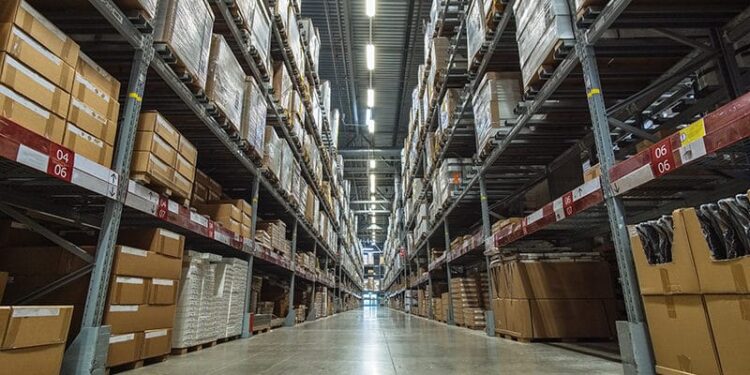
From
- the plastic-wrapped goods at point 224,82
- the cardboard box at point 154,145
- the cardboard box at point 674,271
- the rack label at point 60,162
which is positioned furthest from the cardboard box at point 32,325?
the cardboard box at point 674,271

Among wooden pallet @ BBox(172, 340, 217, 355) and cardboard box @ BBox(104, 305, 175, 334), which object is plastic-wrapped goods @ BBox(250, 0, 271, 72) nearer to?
cardboard box @ BBox(104, 305, 175, 334)

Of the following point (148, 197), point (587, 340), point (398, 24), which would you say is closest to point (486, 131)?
point (587, 340)

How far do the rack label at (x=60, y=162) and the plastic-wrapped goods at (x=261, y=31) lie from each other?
341 centimetres

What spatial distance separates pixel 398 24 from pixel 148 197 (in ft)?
34.4

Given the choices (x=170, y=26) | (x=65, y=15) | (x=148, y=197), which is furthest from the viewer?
(x=170, y=26)

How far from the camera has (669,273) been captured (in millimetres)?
2088

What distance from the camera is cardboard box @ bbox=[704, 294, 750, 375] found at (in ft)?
5.44

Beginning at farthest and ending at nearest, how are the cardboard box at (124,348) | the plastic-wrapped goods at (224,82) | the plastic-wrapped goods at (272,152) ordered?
the plastic-wrapped goods at (272,152)
the plastic-wrapped goods at (224,82)
the cardboard box at (124,348)

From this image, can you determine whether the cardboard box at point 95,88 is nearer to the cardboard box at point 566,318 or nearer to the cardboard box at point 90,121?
the cardboard box at point 90,121

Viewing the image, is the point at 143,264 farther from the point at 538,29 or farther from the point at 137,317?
the point at 538,29

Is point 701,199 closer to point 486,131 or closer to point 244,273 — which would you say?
point 486,131

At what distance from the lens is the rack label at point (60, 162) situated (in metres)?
2.09

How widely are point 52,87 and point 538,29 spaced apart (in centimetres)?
374

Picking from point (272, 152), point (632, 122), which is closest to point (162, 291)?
point (272, 152)
